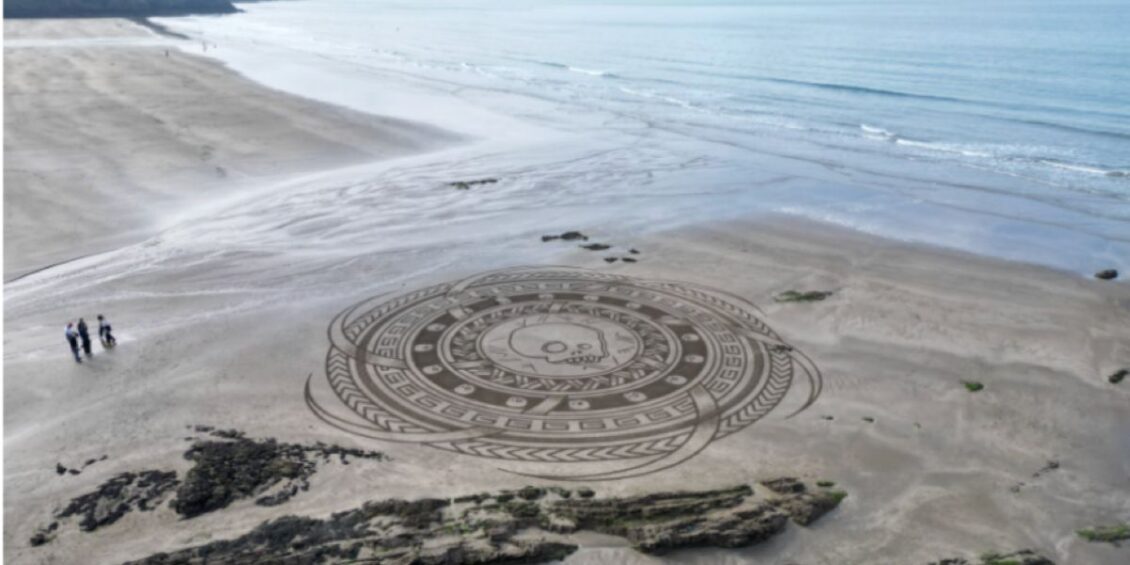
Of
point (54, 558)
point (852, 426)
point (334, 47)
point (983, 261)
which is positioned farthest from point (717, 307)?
point (334, 47)

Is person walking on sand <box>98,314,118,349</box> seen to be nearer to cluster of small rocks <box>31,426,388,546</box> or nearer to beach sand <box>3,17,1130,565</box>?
beach sand <box>3,17,1130,565</box>

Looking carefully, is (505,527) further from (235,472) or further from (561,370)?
(561,370)

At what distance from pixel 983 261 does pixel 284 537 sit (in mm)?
23101

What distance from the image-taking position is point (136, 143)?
128 ft

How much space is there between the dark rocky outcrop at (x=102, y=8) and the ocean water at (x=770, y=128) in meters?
30.4

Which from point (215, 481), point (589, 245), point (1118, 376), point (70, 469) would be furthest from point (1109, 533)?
point (70, 469)

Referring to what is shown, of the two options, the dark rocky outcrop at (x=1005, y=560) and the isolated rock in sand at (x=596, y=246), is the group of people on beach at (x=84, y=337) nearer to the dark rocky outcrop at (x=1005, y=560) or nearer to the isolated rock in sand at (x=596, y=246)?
the isolated rock in sand at (x=596, y=246)

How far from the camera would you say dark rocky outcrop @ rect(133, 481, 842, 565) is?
11.7 m

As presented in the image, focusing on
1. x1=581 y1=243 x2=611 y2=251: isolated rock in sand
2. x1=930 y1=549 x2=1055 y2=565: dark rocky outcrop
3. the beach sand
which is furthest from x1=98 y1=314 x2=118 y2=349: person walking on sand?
x1=930 y1=549 x2=1055 y2=565: dark rocky outcrop

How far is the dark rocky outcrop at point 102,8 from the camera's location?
11612cm

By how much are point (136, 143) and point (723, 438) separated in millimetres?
34947

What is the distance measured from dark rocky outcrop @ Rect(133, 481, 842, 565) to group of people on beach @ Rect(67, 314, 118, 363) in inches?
329

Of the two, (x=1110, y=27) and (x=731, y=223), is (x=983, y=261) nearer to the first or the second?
(x=731, y=223)

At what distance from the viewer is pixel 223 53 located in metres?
84.8
